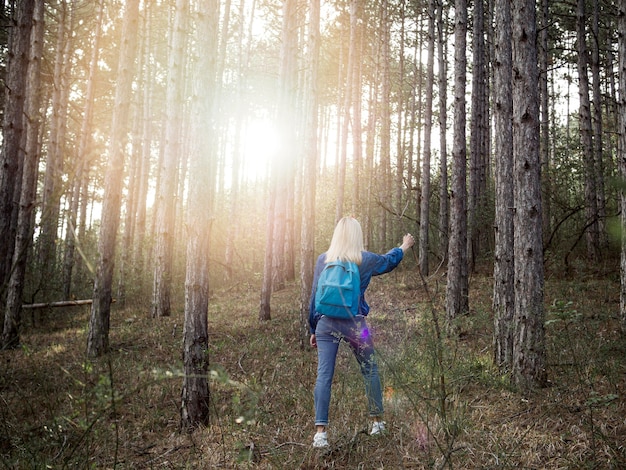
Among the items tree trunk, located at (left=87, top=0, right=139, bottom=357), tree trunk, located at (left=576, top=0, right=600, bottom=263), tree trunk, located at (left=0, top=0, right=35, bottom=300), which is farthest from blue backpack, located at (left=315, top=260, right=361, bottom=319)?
tree trunk, located at (left=576, top=0, right=600, bottom=263)

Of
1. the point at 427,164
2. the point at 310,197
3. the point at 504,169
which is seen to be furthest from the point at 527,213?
the point at 427,164

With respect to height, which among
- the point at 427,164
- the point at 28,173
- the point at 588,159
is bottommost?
the point at 28,173

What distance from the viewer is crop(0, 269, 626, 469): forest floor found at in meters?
3.05

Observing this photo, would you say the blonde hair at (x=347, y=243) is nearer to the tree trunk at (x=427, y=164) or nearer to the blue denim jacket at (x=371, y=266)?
the blue denim jacket at (x=371, y=266)

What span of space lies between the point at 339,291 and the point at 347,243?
0.52 meters

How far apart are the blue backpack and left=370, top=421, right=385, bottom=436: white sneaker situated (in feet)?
3.40

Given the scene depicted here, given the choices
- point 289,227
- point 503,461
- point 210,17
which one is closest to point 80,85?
point 289,227

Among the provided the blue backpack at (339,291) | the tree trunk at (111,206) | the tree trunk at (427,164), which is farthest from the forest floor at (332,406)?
the tree trunk at (427,164)

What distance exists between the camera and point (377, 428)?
3.84 m

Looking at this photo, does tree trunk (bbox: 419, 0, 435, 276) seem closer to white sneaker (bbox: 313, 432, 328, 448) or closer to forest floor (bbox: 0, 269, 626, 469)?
forest floor (bbox: 0, 269, 626, 469)

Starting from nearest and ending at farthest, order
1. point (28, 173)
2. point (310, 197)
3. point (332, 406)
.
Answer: point (332, 406)
point (28, 173)
point (310, 197)

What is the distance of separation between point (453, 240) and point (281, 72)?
6.15 meters

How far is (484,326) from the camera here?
791cm

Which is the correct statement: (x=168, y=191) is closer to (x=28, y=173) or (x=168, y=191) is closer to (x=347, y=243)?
(x=28, y=173)
